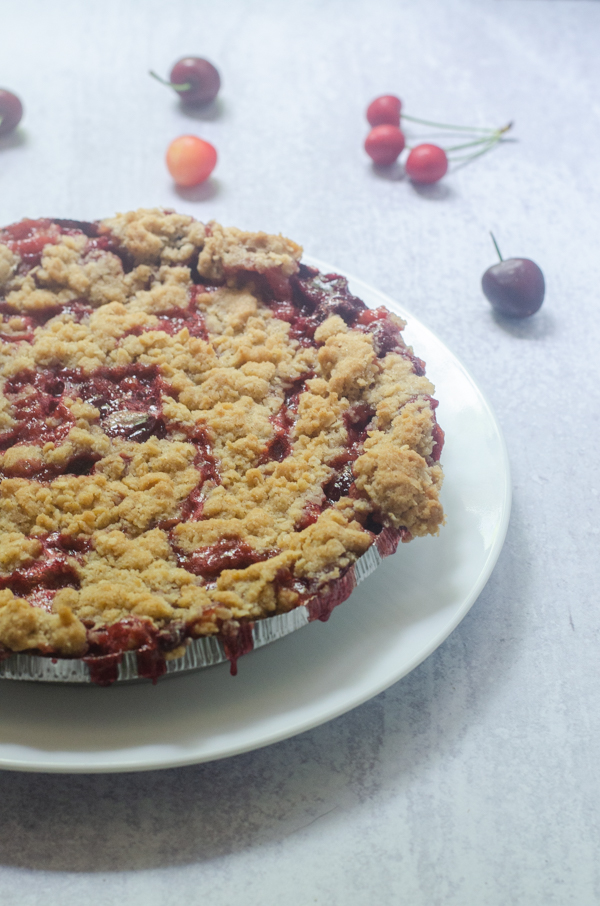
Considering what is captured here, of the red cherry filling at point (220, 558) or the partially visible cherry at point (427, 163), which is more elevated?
the partially visible cherry at point (427, 163)

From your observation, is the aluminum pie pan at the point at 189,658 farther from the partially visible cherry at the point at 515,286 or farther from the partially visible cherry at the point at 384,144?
the partially visible cherry at the point at 384,144

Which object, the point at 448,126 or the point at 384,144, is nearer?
the point at 384,144

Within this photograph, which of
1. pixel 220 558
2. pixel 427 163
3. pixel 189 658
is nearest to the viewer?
pixel 189 658

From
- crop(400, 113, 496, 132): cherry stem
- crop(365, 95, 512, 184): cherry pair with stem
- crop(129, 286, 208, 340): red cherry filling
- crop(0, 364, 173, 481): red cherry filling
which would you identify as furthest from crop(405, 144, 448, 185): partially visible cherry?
crop(0, 364, 173, 481): red cherry filling

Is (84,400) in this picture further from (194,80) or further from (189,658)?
(194,80)

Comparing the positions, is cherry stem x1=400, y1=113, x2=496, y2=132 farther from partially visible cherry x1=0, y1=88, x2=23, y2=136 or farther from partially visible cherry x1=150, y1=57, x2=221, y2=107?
partially visible cherry x1=0, y1=88, x2=23, y2=136

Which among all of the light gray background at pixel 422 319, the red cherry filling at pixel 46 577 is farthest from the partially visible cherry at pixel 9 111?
the red cherry filling at pixel 46 577

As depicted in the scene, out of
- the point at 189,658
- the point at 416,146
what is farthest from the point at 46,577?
the point at 416,146

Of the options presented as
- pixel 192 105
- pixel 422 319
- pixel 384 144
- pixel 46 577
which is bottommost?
pixel 46 577
